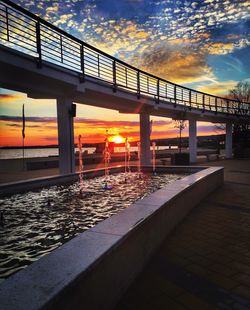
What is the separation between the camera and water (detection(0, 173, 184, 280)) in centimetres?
381

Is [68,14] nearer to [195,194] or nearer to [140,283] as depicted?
[195,194]

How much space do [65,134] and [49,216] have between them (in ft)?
23.4

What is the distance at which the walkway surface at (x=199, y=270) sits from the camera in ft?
8.87

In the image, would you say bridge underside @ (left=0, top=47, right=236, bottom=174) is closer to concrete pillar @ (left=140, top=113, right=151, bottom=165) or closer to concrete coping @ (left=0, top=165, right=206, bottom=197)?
concrete pillar @ (left=140, top=113, right=151, bottom=165)

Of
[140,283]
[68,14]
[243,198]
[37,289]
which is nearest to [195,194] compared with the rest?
[243,198]

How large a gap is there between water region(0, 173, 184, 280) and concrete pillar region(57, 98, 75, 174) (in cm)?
327

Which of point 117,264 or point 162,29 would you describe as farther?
point 162,29

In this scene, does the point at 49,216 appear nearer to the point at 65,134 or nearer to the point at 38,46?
the point at 38,46

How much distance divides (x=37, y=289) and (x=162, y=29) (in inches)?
568

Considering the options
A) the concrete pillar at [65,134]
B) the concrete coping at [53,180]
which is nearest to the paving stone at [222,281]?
the concrete coping at [53,180]

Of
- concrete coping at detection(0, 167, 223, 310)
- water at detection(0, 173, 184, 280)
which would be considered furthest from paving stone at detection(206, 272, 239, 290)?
water at detection(0, 173, 184, 280)

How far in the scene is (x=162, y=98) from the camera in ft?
60.2

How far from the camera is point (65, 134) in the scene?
12.3 meters

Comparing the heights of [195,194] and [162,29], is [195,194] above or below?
below
